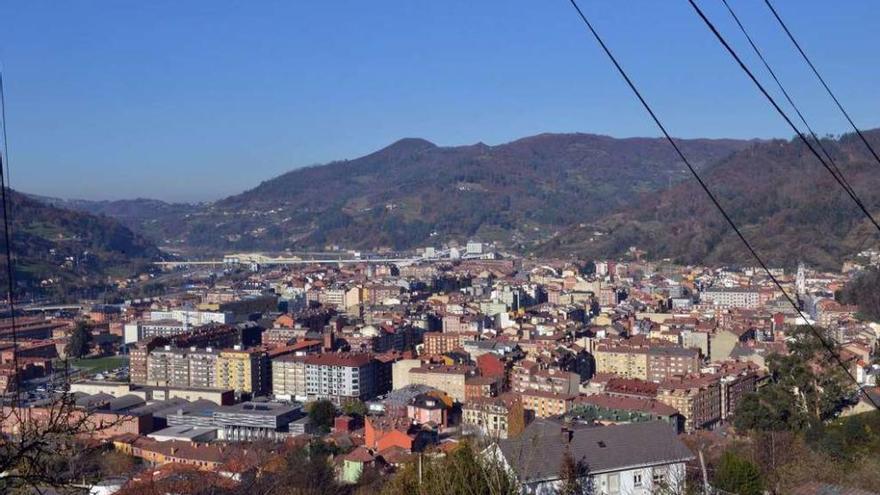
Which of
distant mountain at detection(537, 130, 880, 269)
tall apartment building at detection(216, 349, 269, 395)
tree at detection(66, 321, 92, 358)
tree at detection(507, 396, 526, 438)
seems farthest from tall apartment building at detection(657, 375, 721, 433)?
distant mountain at detection(537, 130, 880, 269)

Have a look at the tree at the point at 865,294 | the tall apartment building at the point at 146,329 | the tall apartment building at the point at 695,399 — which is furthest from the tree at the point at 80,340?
the tree at the point at 865,294

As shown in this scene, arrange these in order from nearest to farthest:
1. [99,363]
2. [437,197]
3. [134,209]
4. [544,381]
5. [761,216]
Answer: [544,381] < [99,363] < [761,216] < [437,197] < [134,209]

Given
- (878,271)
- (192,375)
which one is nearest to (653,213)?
(878,271)

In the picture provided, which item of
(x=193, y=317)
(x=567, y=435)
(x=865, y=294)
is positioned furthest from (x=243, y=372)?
(x=865, y=294)

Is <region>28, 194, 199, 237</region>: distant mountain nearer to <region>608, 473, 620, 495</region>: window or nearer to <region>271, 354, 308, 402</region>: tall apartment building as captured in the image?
<region>271, 354, 308, 402</region>: tall apartment building

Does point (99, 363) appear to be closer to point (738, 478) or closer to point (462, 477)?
point (738, 478)

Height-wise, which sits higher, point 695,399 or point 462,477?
point 462,477

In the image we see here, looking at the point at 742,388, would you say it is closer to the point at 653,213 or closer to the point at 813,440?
the point at 813,440
